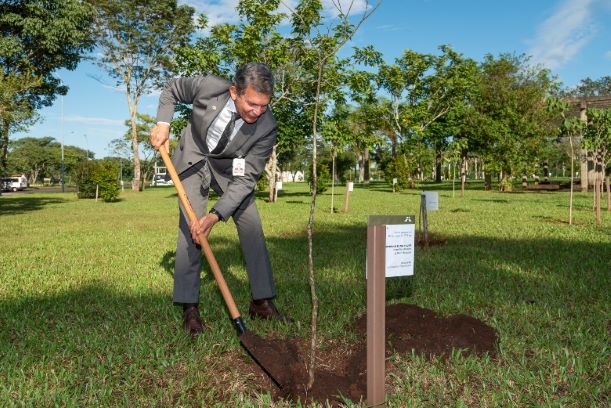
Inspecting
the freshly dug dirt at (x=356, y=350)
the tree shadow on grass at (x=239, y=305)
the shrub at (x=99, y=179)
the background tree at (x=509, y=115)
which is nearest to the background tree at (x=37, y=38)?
the shrub at (x=99, y=179)

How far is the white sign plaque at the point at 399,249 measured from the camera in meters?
2.27

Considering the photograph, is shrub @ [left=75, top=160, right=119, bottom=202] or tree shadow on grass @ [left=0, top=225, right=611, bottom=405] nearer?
tree shadow on grass @ [left=0, top=225, right=611, bottom=405]

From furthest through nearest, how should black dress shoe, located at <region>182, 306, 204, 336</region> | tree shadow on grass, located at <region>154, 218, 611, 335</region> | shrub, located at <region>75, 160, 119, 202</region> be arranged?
shrub, located at <region>75, 160, 119, 202</region>
tree shadow on grass, located at <region>154, 218, 611, 335</region>
black dress shoe, located at <region>182, 306, 204, 336</region>

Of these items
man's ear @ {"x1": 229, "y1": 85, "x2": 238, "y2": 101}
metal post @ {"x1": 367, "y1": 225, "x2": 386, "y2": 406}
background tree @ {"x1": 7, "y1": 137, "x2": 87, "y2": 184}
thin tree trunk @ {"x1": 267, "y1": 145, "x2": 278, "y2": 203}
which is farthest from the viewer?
background tree @ {"x1": 7, "y1": 137, "x2": 87, "y2": 184}

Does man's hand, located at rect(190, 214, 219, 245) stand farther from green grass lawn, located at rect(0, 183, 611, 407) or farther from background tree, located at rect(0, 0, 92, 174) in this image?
background tree, located at rect(0, 0, 92, 174)

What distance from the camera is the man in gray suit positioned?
138 inches

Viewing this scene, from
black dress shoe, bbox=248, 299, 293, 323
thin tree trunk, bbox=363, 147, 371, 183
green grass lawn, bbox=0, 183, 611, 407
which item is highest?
thin tree trunk, bbox=363, 147, 371, 183

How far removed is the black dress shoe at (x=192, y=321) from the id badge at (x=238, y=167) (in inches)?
43.8

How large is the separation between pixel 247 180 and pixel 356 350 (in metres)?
1.42

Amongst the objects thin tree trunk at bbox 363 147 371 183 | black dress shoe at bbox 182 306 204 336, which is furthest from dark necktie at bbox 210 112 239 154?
thin tree trunk at bbox 363 147 371 183

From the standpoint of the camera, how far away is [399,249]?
2.33 metres

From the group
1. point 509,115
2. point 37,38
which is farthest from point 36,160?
point 509,115

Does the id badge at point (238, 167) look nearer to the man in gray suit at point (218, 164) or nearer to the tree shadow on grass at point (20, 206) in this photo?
the man in gray suit at point (218, 164)

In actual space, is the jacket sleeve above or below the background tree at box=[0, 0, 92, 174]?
below
